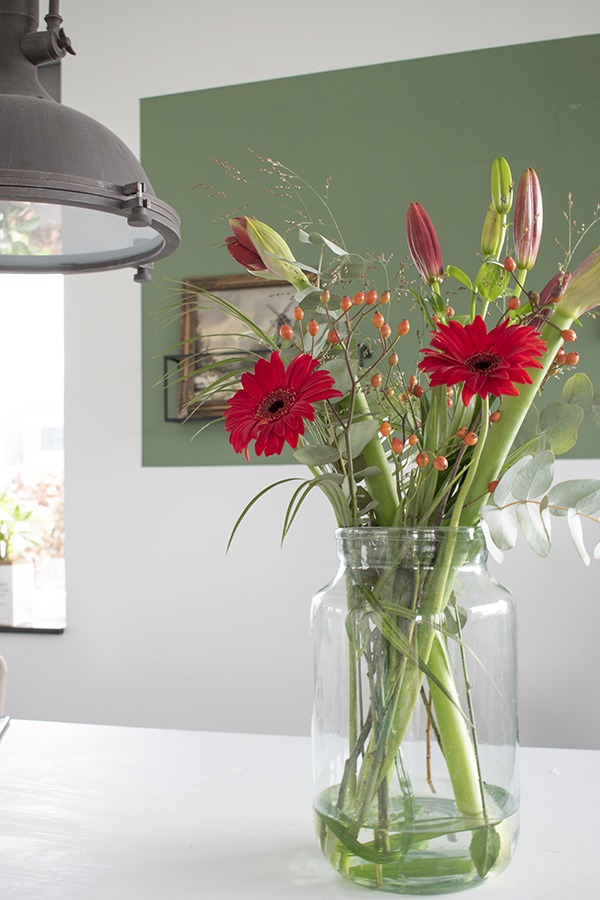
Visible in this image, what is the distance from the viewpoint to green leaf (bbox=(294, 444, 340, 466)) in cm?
74

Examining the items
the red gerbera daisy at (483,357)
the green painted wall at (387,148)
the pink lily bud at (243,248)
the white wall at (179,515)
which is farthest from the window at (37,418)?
the red gerbera daisy at (483,357)

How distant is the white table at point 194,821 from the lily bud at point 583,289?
0.47 metres

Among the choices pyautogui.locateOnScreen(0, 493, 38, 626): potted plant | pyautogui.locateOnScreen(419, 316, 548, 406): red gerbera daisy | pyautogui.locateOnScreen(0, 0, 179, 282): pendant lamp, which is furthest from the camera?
pyautogui.locateOnScreen(0, 493, 38, 626): potted plant

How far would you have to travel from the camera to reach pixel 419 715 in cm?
72

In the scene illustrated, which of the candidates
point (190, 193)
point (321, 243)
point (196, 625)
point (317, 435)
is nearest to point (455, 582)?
point (317, 435)

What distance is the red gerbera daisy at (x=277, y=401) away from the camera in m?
0.68

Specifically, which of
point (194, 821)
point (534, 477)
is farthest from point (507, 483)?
point (194, 821)

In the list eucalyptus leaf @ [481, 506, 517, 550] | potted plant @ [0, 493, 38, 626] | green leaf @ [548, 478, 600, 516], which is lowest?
potted plant @ [0, 493, 38, 626]

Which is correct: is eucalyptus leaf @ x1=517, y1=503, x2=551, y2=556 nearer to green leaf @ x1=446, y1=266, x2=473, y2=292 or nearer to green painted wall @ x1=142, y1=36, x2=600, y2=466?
green leaf @ x1=446, y1=266, x2=473, y2=292

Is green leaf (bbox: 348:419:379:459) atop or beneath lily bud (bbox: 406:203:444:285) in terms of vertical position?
beneath

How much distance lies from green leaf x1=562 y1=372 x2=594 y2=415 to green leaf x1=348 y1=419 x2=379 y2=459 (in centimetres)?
17

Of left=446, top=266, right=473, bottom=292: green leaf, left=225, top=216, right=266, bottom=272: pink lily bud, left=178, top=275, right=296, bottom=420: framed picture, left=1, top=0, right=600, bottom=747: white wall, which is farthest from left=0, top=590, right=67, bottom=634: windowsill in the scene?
left=446, top=266, right=473, bottom=292: green leaf

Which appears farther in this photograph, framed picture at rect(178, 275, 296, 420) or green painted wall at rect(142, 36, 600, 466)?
framed picture at rect(178, 275, 296, 420)

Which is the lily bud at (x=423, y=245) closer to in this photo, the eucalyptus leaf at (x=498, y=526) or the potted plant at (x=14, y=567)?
the eucalyptus leaf at (x=498, y=526)
